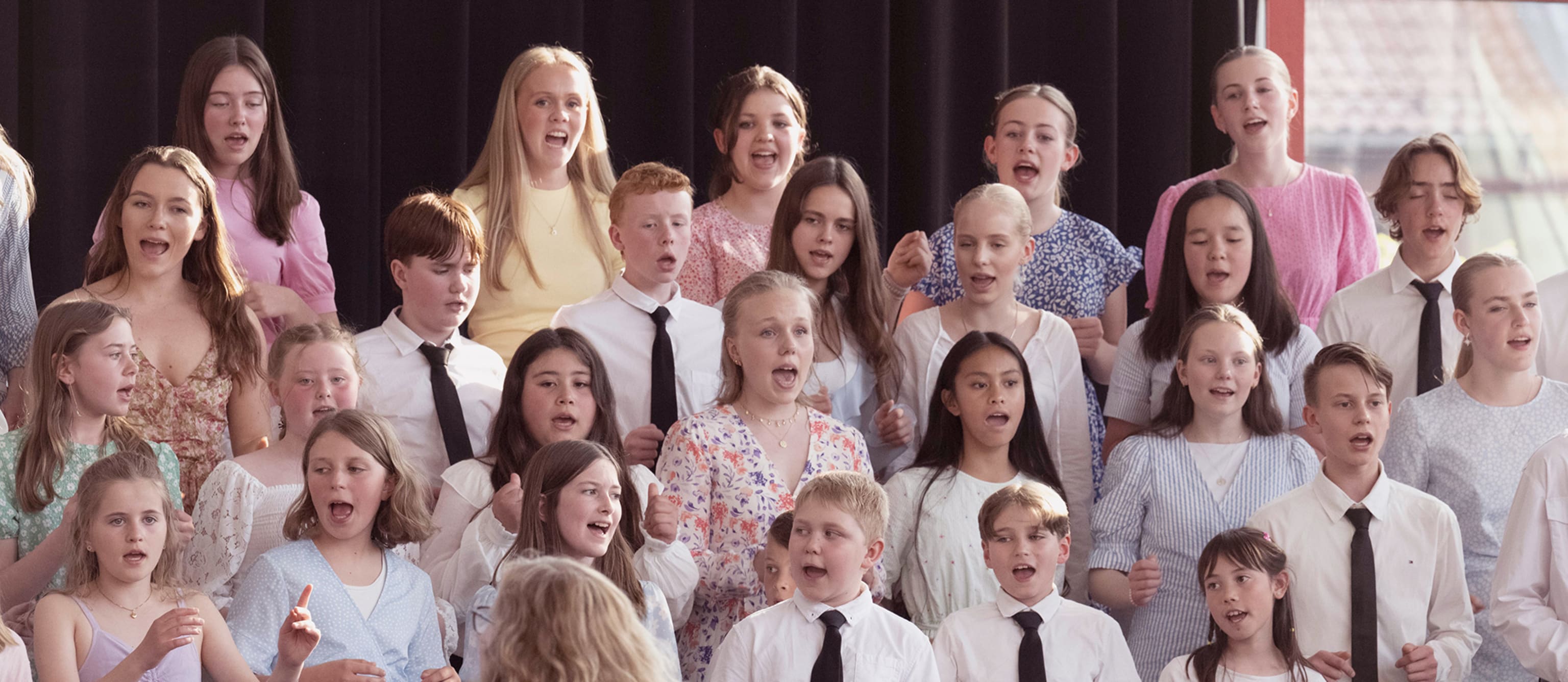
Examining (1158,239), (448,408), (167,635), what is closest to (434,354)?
(448,408)

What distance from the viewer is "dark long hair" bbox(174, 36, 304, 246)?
3.86 metres

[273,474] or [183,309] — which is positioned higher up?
[183,309]

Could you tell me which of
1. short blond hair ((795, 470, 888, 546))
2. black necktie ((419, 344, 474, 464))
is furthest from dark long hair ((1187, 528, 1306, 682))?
black necktie ((419, 344, 474, 464))

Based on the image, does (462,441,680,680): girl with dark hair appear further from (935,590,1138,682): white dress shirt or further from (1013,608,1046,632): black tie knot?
(1013,608,1046,632): black tie knot

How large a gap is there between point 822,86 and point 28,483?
2.75m

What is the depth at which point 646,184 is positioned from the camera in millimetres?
3689

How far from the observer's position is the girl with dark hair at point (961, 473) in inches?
129

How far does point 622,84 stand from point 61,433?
222cm

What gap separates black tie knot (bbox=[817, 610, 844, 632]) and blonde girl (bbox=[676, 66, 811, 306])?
4.27 ft

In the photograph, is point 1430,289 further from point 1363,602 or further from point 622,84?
point 622,84

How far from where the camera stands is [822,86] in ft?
16.6

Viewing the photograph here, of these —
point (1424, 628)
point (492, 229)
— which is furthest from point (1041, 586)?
point (492, 229)

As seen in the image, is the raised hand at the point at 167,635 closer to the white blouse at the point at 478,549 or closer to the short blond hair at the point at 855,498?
the white blouse at the point at 478,549

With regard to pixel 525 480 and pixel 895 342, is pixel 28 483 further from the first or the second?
pixel 895 342
